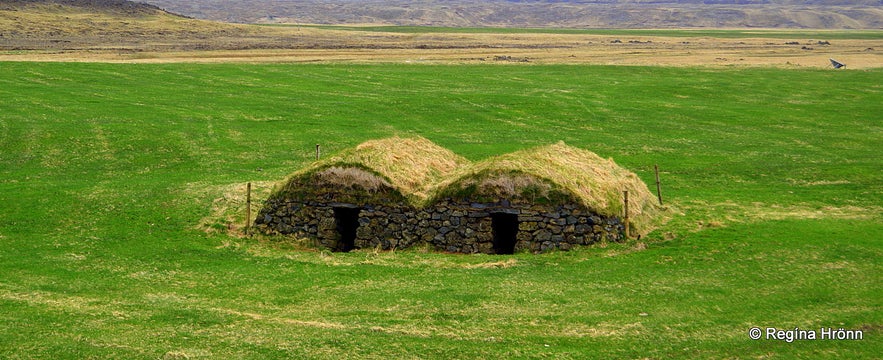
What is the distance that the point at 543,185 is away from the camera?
2828 cm

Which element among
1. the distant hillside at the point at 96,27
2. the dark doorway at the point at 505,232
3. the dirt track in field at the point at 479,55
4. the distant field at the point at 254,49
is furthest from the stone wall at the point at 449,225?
the distant hillside at the point at 96,27

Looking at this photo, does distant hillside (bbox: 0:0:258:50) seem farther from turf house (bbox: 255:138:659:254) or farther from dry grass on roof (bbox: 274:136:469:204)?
turf house (bbox: 255:138:659:254)

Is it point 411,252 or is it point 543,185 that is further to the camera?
point 411,252

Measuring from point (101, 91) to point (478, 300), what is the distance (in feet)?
160

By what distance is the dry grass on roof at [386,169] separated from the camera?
1155 inches

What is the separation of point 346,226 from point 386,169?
2.67 m

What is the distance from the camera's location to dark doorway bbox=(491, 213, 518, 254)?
2952 centimetres

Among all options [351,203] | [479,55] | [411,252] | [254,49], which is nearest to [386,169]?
[351,203]

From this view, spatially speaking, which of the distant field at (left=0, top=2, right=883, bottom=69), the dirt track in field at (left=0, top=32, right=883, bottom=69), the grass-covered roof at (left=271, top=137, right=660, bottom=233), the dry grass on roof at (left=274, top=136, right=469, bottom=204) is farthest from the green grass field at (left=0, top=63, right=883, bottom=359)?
the distant field at (left=0, top=2, right=883, bottom=69)

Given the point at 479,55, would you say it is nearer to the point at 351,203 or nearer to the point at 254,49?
the point at 254,49

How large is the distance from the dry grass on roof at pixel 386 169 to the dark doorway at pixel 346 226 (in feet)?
3.98

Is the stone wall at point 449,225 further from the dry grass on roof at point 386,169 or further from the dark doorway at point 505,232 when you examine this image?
the dry grass on roof at point 386,169

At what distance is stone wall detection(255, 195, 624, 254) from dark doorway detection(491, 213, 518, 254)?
0.41ft

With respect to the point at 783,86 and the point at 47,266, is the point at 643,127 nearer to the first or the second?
the point at 783,86
